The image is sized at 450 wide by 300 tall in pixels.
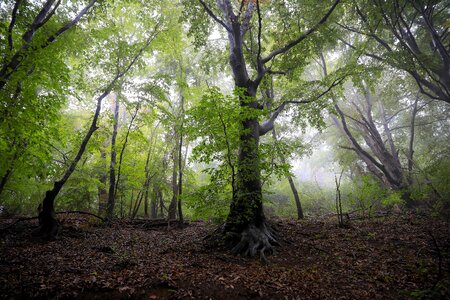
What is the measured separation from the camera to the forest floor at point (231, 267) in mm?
3879

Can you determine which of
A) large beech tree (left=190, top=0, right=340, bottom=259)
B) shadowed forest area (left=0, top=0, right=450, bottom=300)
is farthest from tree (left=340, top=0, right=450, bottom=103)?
large beech tree (left=190, top=0, right=340, bottom=259)

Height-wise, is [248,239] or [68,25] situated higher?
[68,25]

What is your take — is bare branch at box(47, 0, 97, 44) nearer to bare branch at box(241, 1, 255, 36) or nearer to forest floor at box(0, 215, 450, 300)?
bare branch at box(241, 1, 255, 36)

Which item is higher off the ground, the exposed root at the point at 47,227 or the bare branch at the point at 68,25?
the bare branch at the point at 68,25

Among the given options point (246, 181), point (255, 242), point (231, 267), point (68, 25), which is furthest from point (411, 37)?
point (68, 25)

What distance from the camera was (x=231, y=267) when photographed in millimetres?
5285

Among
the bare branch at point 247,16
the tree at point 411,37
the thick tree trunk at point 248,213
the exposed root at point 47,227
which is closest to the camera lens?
Result: the thick tree trunk at point 248,213

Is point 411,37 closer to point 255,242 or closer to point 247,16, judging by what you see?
point 247,16

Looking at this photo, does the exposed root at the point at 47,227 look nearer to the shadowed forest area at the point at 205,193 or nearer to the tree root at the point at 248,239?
the shadowed forest area at the point at 205,193

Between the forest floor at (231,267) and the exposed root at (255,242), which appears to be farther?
the exposed root at (255,242)

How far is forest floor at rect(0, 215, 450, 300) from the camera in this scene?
12.7 feet

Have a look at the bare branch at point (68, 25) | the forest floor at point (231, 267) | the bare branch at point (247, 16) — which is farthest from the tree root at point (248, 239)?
the bare branch at point (68, 25)

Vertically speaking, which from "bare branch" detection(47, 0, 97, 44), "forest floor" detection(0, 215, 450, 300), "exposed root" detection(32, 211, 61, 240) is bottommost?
"forest floor" detection(0, 215, 450, 300)

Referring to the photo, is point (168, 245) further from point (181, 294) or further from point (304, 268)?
point (304, 268)
